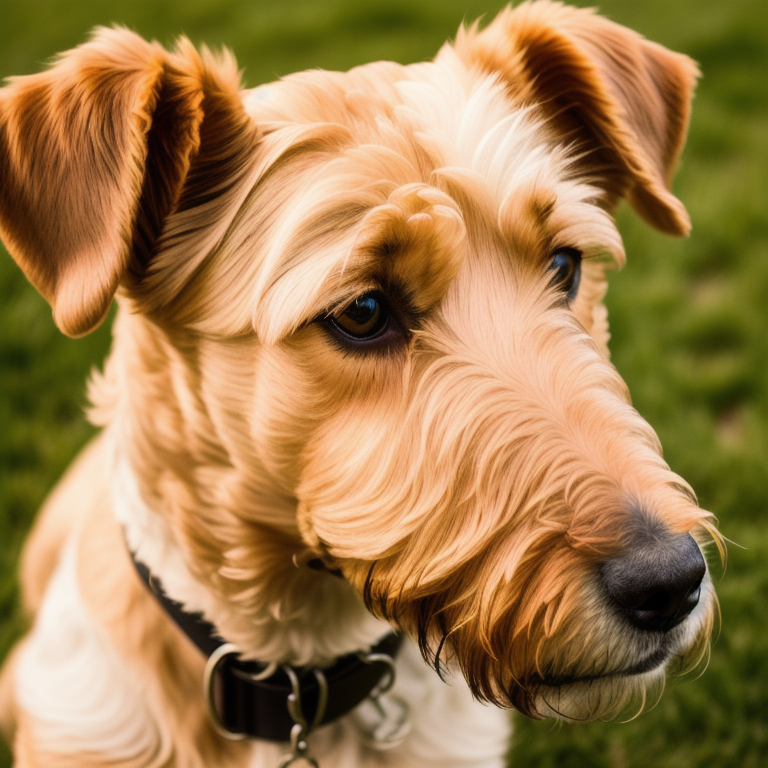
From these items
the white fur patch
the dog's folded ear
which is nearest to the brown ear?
the dog's folded ear

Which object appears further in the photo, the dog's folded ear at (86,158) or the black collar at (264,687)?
the black collar at (264,687)

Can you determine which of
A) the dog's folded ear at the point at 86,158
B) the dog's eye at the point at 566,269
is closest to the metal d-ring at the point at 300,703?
the dog's folded ear at the point at 86,158

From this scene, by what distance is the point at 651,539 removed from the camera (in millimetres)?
2232

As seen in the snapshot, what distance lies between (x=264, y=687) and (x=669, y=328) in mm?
4372

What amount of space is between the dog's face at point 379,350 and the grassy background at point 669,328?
5.90 ft

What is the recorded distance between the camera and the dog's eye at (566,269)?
9.27 ft

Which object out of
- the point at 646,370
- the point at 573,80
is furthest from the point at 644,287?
the point at 573,80

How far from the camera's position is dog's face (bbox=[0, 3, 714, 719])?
93.1 inches

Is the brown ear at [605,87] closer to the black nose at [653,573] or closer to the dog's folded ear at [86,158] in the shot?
the dog's folded ear at [86,158]

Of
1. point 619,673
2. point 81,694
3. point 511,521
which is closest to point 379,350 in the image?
point 511,521

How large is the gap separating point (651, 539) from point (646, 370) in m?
3.86

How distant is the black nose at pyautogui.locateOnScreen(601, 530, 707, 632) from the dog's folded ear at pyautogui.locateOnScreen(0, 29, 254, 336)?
5.07 feet

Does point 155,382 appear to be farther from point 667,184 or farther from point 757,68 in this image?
point 757,68

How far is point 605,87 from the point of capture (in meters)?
3.09
